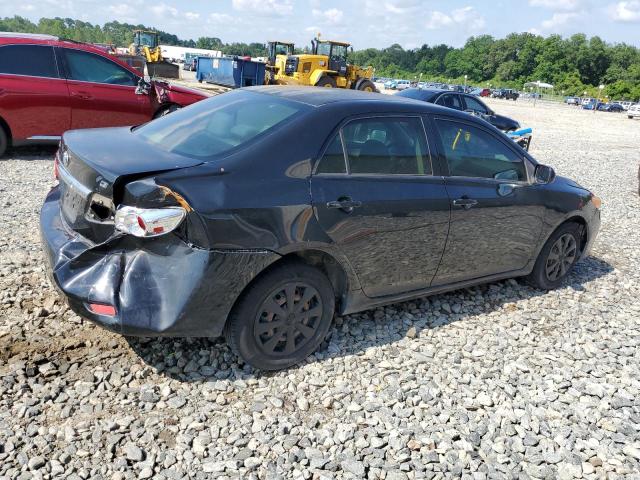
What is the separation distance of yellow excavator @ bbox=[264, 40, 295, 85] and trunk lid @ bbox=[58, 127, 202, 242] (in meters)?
25.2

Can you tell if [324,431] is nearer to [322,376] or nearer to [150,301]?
[322,376]

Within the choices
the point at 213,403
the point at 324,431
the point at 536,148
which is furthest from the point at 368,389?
the point at 536,148

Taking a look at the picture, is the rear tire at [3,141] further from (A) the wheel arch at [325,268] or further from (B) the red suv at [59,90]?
(A) the wheel arch at [325,268]

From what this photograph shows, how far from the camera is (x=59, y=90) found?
8.08 metres

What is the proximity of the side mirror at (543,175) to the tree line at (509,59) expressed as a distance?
89.3 metres

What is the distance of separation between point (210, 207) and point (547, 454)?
225cm

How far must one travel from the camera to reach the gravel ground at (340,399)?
2721 mm

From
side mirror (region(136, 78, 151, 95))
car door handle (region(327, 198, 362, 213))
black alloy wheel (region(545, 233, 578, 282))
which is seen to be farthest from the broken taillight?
side mirror (region(136, 78, 151, 95))

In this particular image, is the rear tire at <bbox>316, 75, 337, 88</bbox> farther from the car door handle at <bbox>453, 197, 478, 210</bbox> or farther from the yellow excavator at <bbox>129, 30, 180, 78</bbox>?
the car door handle at <bbox>453, 197, 478, 210</bbox>

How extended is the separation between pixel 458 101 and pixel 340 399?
40.2 feet

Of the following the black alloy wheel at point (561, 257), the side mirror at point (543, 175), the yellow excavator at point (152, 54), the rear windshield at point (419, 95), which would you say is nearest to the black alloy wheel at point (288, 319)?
the side mirror at point (543, 175)

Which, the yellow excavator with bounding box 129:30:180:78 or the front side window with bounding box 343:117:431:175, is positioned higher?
the front side window with bounding box 343:117:431:175

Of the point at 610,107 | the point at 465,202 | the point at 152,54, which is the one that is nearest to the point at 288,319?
the point at 465,202

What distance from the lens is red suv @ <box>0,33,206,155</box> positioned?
7.86 meters
